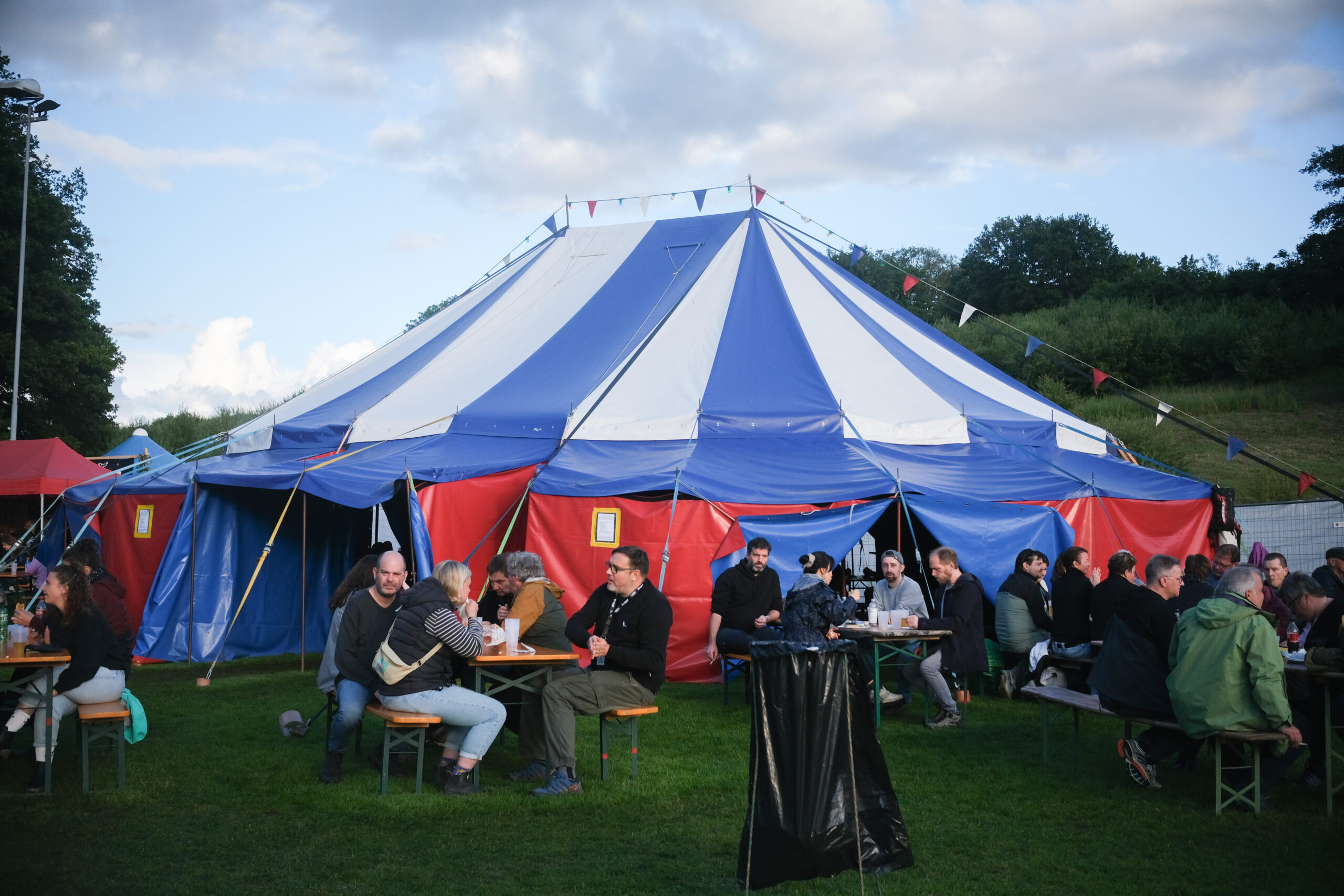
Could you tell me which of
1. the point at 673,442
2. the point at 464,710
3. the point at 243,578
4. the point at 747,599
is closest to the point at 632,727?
the point at 464,710

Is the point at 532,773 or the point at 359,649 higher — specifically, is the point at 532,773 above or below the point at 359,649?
below

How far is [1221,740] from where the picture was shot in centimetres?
467

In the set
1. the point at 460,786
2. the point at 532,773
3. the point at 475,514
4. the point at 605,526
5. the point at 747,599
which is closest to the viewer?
the point at 460,786

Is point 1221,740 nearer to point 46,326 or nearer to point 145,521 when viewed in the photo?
point 145,521

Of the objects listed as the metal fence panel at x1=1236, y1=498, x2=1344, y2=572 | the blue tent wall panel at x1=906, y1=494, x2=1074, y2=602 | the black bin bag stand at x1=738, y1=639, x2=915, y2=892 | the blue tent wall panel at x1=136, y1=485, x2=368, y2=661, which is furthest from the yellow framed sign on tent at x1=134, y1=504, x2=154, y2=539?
the metal fence panel at x1=1236, y1=498, x2=1344, y2=572

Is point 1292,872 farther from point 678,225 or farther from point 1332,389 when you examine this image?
point 1332,389

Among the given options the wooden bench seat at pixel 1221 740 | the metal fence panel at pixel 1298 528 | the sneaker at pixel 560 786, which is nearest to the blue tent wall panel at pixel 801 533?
the wooden bench seat at pixel 1221 740

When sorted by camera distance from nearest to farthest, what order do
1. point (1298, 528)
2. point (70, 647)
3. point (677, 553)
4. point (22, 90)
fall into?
1. point (70, 647)
2. point (677, 553)
3. point (1298, 528)
4. point (22, 90)

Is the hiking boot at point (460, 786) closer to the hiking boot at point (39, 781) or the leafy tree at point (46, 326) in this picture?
the hiking boot at point (39, 781)

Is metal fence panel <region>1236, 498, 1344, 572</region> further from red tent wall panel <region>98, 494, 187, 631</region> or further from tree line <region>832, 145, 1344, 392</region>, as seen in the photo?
red tent wall panel <region>98, 494, 187, 631</region>

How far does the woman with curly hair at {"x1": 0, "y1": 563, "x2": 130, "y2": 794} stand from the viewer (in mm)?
4934

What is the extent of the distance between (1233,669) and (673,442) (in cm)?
557

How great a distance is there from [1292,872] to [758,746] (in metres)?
2.16

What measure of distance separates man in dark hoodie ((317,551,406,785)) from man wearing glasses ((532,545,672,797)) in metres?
0.91
